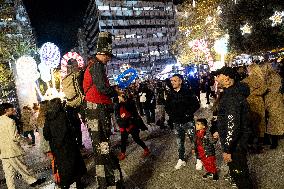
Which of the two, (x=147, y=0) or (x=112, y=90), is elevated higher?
(x=147, y=0)

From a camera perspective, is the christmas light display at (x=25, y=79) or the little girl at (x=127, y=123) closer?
the little girl at (x=127, y=123)

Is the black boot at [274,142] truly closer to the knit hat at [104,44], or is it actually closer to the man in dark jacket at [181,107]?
the man in dark jacket at [181,107]

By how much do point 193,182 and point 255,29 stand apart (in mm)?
26399

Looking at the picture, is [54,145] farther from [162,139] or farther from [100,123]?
[162,139]

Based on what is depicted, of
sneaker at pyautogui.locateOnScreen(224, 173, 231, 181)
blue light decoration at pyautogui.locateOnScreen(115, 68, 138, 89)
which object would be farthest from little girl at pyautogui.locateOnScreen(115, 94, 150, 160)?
sneaker at pyautogui.locateOnScreen(224, 173, 231, 181)

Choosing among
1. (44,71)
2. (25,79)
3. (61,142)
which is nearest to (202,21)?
(44,71)

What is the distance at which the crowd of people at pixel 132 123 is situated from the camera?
4.23 meters

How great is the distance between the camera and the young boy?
5824 mm

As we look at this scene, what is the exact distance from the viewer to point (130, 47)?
11525cm

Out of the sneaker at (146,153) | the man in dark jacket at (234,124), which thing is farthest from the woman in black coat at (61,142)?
the man in dark jacket at (234,124)

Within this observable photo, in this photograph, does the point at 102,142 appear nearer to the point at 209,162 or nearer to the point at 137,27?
the point at 209,162

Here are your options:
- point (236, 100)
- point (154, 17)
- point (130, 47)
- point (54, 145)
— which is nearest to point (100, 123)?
point (54, 145)

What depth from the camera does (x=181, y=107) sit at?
21.4 ft

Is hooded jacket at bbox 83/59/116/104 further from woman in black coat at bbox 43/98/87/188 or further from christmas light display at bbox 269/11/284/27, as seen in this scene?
christmas light display at bbox 269/11/284/27
